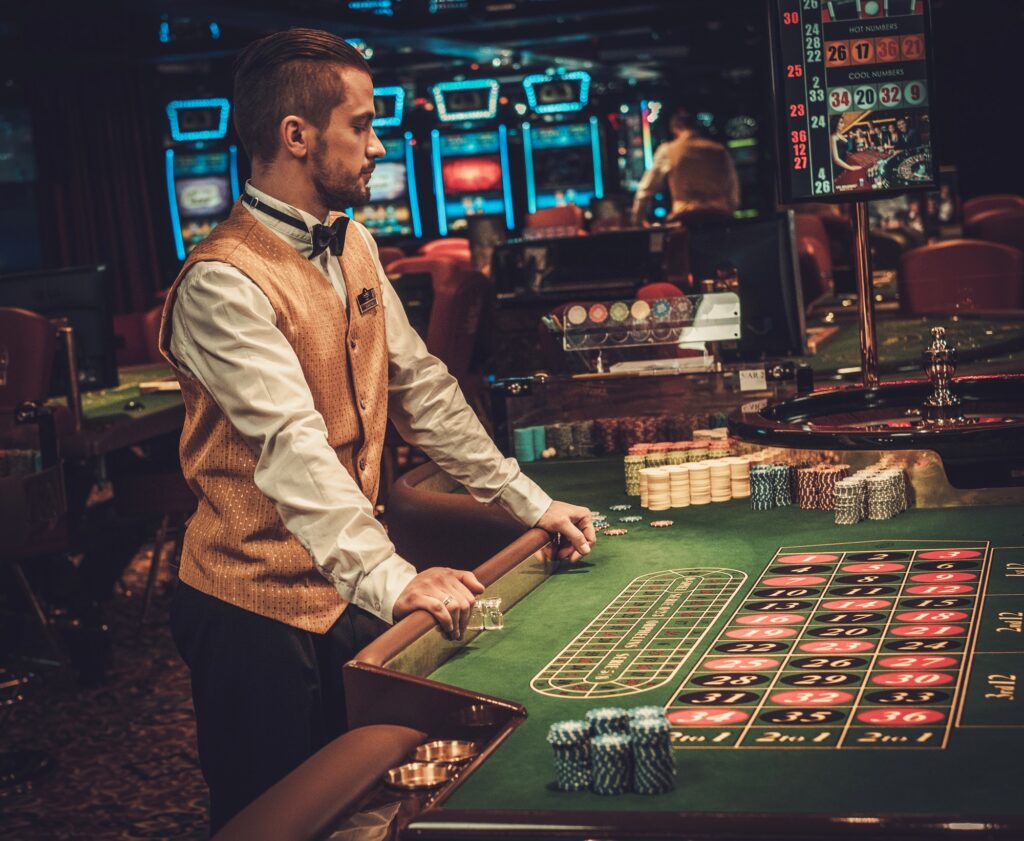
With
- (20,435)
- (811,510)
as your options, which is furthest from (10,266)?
(811,510)

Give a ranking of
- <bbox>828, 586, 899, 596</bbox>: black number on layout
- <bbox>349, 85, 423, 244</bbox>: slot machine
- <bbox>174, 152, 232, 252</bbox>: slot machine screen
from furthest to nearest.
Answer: <bbox>349, 85, 423, 244</bbox>: slot machine
<bbox>174, 152, 232, 252</bbox>: slot machine screen
<bbox>828, 586, 899, 596</bbox>: black number on layout

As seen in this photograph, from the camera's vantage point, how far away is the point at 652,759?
139 centimetres

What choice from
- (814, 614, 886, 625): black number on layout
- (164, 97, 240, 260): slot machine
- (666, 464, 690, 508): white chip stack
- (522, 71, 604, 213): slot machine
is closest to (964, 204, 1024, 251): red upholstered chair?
(666, 464, 690, 508): white chip stack

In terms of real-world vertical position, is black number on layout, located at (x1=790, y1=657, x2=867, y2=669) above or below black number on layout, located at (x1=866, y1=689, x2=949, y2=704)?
below

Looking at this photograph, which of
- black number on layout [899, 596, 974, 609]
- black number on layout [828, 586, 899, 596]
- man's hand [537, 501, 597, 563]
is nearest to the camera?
black number on layout [899, 596, 974, 609]

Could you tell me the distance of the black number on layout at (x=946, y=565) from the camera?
6.95 ft

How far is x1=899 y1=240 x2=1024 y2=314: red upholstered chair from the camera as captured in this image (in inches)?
221

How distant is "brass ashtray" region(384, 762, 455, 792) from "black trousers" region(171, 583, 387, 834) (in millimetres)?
519

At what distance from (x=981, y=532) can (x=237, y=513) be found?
3.98 feet

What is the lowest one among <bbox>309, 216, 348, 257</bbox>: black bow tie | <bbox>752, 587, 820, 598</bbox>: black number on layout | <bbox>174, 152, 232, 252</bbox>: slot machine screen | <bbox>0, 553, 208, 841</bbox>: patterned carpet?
<bbox>0, 553, 208, 841</bbox>: patterned carpet

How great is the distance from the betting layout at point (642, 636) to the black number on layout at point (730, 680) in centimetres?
5

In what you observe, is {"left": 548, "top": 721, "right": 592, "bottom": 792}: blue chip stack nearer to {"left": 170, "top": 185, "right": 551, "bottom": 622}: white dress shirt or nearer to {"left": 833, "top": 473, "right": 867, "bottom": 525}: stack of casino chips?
{"left": 170, "top": 185, "right": 551, "bottom": 622}: white dress shirt

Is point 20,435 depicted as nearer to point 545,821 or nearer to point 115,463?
point 115,463

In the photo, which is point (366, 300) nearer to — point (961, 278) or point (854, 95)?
point (854, 95)
